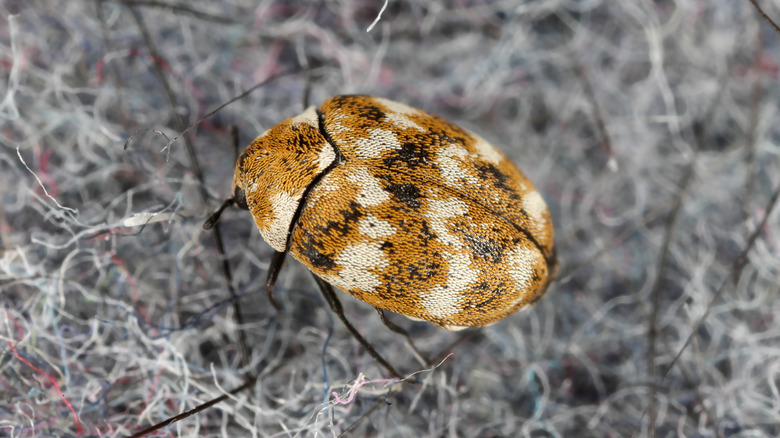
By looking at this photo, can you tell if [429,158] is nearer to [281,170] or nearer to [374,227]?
[374,227]

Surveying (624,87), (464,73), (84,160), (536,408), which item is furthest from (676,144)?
(84,160)

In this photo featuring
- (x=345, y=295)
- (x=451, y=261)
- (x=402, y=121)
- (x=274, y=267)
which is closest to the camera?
(x=451, y=261)

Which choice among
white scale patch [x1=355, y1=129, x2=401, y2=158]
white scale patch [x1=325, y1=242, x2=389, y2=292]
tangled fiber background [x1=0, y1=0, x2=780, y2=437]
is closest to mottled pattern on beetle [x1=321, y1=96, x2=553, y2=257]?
white scale patch [x1=355, y1=129, x2=401, y2=158]

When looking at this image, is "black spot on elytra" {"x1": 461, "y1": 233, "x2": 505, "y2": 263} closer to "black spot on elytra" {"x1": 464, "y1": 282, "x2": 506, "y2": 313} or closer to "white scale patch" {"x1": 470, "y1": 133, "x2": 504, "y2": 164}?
"black spot on elytra" {"x1": 464, "y1": 282, "x2": 506, "y2": 313}

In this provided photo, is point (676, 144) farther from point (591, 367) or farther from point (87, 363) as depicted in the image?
point (87, 363)

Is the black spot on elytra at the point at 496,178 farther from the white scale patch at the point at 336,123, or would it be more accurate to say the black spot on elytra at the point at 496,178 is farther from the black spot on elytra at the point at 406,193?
the white scale patch at the point at 336,123

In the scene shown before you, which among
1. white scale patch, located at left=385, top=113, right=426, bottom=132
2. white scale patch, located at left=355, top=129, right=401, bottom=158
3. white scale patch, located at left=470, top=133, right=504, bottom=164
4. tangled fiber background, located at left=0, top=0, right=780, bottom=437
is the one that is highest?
white scale patch, located at left=385, top=113, right=426, bottom=132

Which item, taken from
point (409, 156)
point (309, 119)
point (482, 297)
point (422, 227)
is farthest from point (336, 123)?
point (482, 297)

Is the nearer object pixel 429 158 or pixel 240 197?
pixel 429 158
